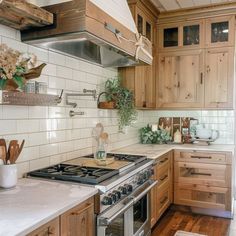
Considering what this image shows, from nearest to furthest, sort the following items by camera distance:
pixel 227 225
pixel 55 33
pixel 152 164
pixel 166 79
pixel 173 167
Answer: pixel 55 33 < pixel 152 164 < pixel 227 225 < pixel 173 167 < pixel 166 79

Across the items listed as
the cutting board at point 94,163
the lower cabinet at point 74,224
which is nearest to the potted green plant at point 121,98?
the cutting board at point 94,163

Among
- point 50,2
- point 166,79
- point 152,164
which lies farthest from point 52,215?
point 166,79

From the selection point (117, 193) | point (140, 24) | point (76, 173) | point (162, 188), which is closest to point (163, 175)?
point (162, 188)

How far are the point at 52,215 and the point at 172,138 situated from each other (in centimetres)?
315

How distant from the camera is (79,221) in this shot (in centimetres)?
150

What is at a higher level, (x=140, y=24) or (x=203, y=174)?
(x=140, y=24)

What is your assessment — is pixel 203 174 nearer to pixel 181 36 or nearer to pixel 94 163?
pixel 94 163

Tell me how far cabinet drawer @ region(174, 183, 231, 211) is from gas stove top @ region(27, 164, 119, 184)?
1845mm

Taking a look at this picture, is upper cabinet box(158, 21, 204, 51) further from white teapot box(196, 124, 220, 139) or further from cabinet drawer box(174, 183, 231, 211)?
cabinet drawer box(174, 183, 231, 211)

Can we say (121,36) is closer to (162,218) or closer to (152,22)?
(152,22)

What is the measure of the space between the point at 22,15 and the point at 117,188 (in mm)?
1251

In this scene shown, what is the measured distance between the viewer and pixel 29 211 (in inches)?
49.0

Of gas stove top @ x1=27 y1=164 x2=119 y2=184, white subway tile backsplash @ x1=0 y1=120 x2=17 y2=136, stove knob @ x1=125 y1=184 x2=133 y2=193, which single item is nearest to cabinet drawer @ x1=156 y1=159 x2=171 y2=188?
stove knob @ x1=125 y1=184 x2=133 y2=193

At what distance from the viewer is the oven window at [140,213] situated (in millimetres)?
2320
